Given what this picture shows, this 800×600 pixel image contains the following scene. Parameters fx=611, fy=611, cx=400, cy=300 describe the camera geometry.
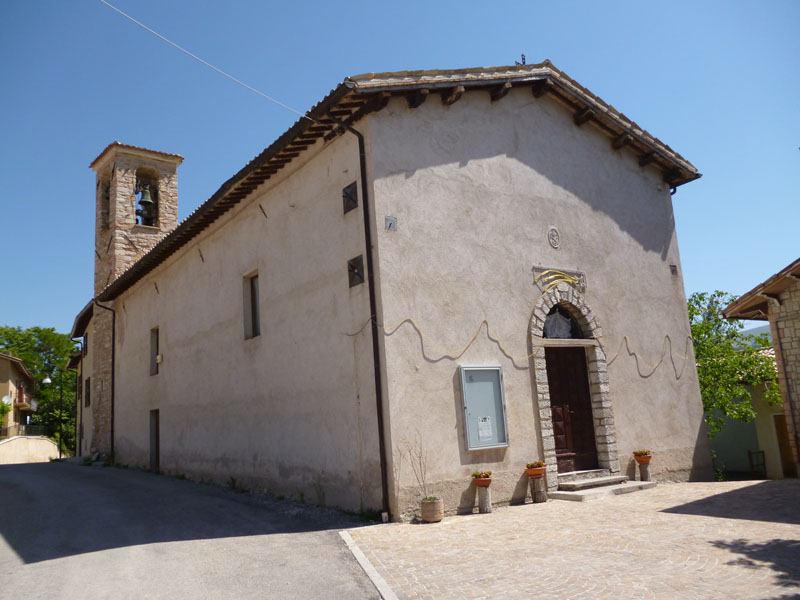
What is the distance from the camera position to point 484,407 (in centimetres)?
873

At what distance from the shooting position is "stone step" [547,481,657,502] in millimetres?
8922

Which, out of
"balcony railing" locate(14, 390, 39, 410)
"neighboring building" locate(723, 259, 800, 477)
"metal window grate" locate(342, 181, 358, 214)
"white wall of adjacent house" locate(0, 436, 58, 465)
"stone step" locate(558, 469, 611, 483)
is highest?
"metal window grate" locate(342, 181, 358, 214)

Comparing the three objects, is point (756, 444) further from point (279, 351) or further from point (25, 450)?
point (25, 450)

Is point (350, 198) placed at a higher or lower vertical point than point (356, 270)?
higher

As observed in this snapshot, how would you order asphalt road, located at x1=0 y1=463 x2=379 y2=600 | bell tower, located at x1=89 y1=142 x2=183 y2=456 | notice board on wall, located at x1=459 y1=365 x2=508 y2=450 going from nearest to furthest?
asphalt road, located at x1=0 y1=463 x2=379 y2=600 < notice board on wall, located at x1=459 y1=365 x2=508 y2=450 < bell tower, located at x1=89 y1=142 x2=183 y2=456

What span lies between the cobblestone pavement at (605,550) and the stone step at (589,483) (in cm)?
63

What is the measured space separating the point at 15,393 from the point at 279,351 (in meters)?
34.6

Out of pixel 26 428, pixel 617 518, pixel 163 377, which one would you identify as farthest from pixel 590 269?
pixel 26 428

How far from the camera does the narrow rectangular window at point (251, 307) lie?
11.7 meters

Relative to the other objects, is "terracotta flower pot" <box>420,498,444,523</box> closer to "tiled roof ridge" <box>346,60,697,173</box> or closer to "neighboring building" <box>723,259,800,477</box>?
"tiled roof ridge" <box>346,60,697,173</box>

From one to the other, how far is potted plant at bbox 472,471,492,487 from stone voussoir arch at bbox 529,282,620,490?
139cm

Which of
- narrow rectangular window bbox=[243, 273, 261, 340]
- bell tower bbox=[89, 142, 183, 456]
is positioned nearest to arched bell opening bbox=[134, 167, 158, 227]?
bell tower bbox=[89, 142, 183, 456]

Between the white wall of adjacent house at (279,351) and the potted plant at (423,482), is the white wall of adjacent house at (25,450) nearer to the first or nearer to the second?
the white wall of adjacent house at (279,351)

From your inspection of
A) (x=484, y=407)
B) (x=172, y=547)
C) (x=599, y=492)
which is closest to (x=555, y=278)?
(x=484, y=407)
